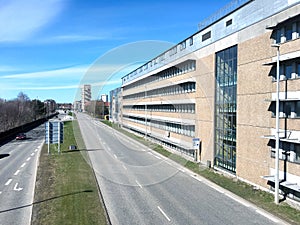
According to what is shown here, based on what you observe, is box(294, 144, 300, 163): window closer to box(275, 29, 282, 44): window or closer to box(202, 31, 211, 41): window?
box(275, 29, 282, 44): window

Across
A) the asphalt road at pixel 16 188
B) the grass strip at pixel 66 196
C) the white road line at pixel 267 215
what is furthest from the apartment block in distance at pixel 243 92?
the asphalt road at pixel 16 188

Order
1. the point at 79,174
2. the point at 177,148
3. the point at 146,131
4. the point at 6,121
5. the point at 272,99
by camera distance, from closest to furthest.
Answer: the point at 272,99 → the point at 79,174 → the point at 177,148 → the point at 146,131 → the point at 6,121

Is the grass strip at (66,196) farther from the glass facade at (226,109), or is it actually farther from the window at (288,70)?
the window at (288,70)

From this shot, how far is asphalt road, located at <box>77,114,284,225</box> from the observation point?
14641 mm

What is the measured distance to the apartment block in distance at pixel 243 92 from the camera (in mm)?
17277

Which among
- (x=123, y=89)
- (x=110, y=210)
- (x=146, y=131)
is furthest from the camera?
(x=123, y=89)

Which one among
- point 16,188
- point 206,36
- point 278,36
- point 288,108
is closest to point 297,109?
point 288,108

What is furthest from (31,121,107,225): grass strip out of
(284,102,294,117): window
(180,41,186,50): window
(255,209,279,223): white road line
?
(180,41,186,50): window

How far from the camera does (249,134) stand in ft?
69.7

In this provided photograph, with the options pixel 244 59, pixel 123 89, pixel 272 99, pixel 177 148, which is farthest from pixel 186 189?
pixel 123 89

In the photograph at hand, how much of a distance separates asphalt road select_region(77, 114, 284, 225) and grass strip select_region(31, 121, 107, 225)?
2.66ft

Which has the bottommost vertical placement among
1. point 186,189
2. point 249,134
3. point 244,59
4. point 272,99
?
point 186,189

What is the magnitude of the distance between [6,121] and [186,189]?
7306 cm

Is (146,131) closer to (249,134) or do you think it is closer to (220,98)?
(220,98)
